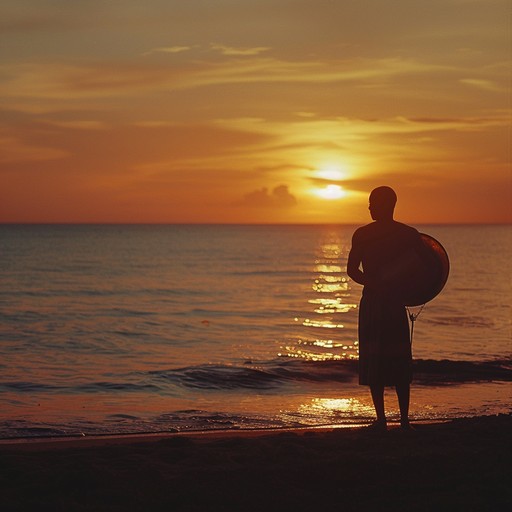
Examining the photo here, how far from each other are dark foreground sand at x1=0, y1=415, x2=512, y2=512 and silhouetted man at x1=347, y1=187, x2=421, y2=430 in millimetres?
585

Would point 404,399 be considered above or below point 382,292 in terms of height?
below

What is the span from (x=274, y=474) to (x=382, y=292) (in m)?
1.97

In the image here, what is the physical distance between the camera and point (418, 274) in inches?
280

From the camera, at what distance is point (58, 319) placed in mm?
23328

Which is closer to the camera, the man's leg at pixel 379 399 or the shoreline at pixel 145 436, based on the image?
the man's leg at pixel 379 399

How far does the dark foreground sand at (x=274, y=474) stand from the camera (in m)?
4.99

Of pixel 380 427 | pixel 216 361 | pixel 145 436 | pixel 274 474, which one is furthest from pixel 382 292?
pixel 216 361

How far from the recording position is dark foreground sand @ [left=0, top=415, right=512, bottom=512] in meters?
→ 4.99

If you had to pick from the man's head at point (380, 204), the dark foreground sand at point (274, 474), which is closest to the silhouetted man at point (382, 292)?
the man's head at point (380, 204)

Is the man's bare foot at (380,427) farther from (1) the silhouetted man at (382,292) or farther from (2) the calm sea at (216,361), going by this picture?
(2) the calm sea at (216,361)

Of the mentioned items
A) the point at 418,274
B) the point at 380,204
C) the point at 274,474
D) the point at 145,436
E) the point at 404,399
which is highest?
the point at 380,204

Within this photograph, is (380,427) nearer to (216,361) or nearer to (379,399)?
(379,399)

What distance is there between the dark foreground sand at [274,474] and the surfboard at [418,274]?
1.16 m

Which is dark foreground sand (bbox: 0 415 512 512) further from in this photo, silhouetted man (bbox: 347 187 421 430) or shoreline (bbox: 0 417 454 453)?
silhouetted man (bbox: 347 187 421 430)
